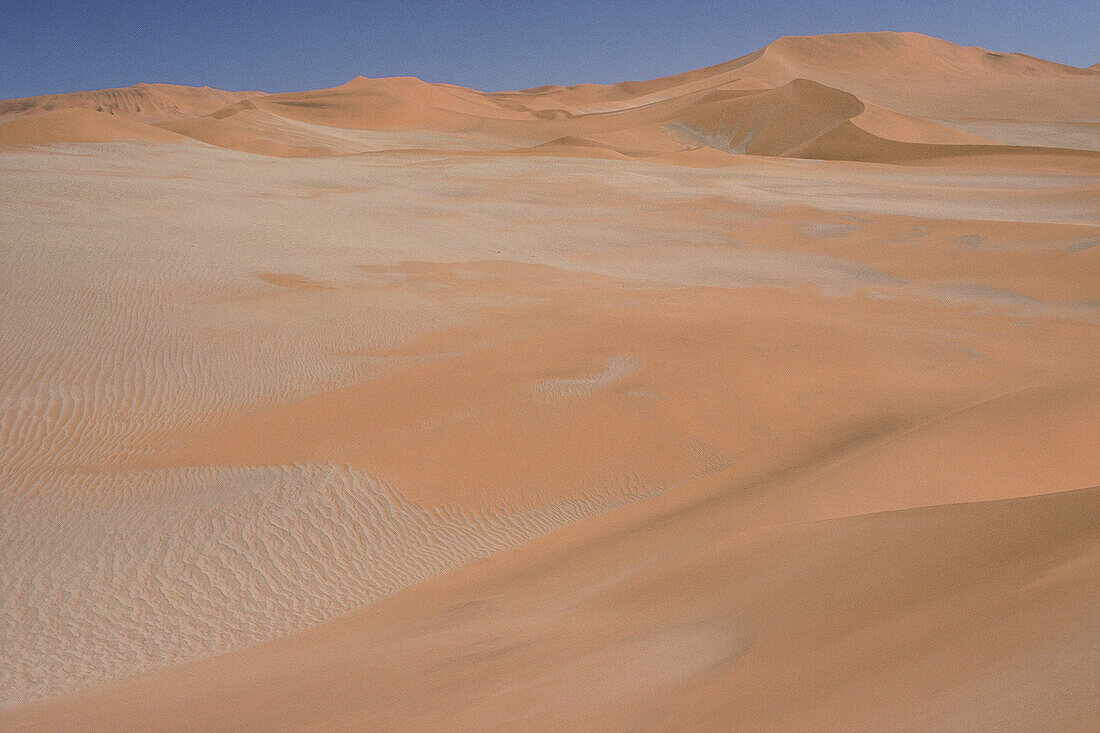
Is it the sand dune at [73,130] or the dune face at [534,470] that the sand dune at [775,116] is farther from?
the dune face at [534,470]

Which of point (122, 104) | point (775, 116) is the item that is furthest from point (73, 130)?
point (122, 104)

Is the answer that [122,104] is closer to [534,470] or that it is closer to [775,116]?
[775,116]

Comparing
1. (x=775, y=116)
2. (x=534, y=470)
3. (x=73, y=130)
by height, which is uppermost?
(x=775, y=116)

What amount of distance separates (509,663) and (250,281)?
7001 mm

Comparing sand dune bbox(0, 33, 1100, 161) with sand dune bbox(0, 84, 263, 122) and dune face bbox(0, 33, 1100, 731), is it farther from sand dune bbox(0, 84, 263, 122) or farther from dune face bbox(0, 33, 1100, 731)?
dune face bbox(0, 33, 1100, 731)

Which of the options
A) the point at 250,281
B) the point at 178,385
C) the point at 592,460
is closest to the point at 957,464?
the point at 592,460

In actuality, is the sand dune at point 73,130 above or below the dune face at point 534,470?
above

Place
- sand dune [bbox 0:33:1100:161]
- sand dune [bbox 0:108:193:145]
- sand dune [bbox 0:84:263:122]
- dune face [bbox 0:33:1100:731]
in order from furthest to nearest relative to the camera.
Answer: sand dune [bbox 0:84:263:122], sand dune [bbox 0:33:1100:161], sand dune [bbox 0:108:193:145], dune face [bbox 0:33:1100:731]

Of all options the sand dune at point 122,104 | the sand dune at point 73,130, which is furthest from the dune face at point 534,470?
the sand dune at point 122,104

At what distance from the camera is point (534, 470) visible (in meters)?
5.64

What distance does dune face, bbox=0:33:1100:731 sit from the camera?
234 centimetres

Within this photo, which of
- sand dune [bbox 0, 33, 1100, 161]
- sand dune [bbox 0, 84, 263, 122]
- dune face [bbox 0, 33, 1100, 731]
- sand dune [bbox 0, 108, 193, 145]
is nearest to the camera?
dune face [bbox 0, 33, 1100, 731]

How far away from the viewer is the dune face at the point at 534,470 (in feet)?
7.67

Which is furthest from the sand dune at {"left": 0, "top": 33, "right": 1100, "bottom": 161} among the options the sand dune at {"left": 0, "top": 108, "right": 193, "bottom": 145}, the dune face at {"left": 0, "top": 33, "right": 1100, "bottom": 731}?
the dune face at {"left": 0, "top": 33, "right": 1100, "bottom": 731}
